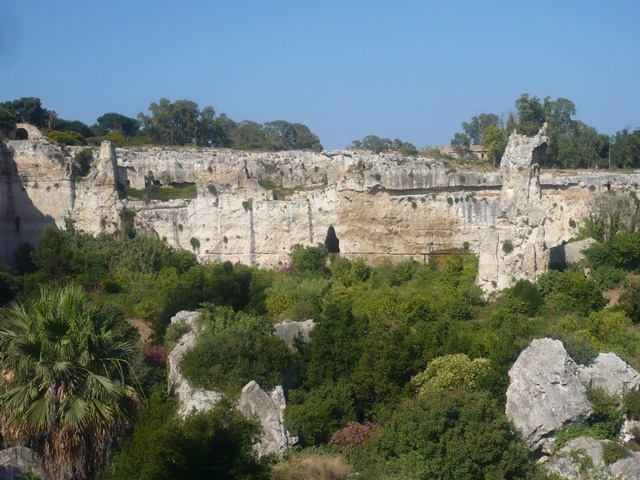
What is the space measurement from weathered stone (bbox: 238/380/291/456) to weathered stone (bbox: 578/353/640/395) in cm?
545

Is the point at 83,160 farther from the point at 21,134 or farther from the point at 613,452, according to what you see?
the point at 613,452

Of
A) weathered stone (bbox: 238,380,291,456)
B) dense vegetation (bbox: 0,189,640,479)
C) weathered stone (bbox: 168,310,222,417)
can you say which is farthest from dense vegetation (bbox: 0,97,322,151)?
weathered stone (bbox: 238,380,291,456)

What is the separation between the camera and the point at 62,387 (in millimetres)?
13406

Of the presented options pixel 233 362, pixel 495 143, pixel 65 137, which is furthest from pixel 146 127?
pixel 233 362

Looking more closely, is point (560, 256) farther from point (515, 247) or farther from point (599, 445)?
point (599, 445)

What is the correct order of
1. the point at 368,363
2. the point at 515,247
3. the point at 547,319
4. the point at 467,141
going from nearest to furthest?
the point at 368,363 → the point at 547,319 → the point at 515,247 → the point at 467,141

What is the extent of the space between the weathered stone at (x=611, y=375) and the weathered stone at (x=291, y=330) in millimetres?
6128

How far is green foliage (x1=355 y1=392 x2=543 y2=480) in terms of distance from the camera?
14625mm

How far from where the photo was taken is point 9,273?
26875mm

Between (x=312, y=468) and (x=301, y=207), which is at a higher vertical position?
(x=301, y=207)

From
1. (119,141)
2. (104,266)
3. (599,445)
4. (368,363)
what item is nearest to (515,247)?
(368,363)

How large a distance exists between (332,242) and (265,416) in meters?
15.2

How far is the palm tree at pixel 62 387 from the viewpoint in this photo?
523 inches

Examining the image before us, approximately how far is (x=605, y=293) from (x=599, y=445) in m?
9.71
